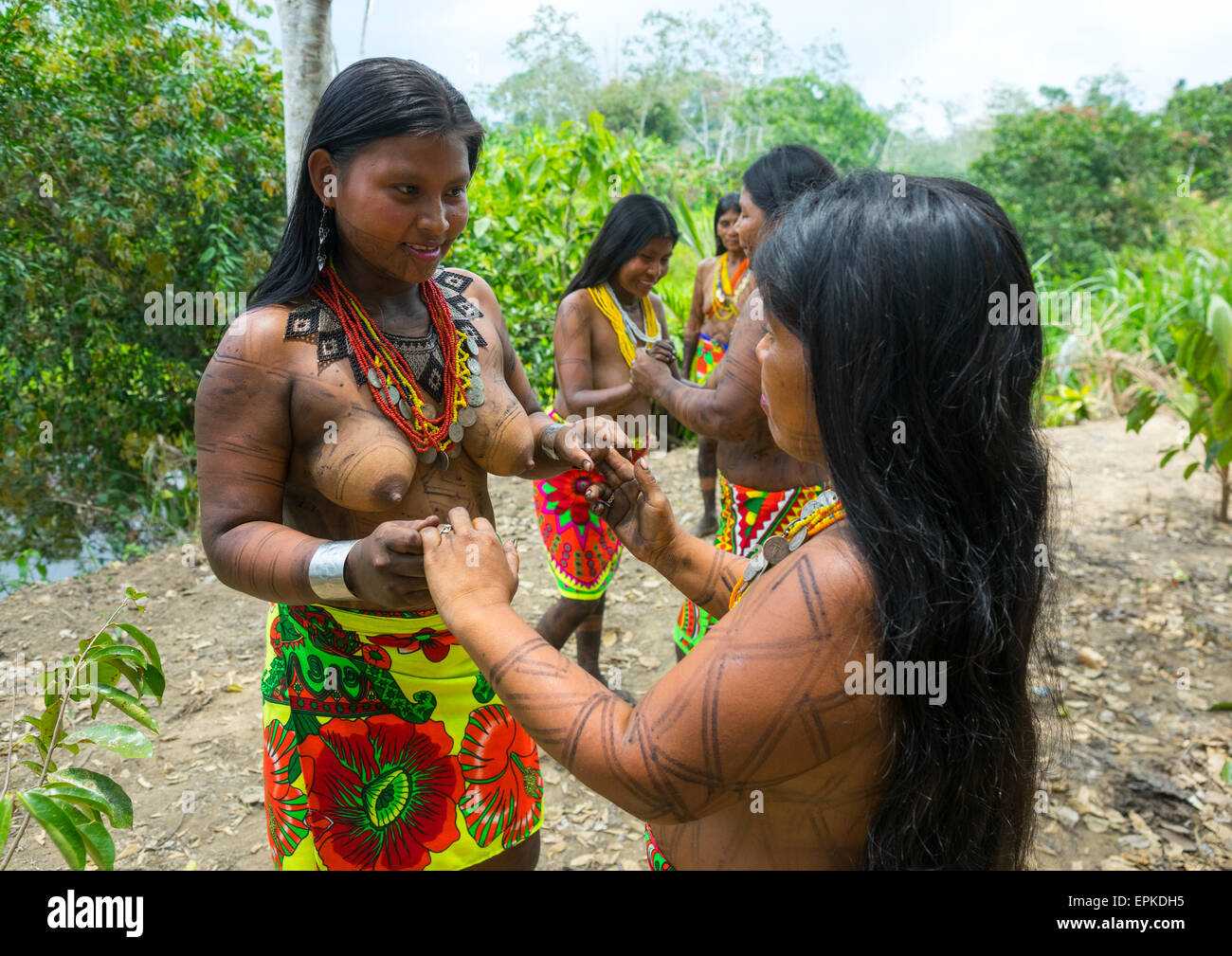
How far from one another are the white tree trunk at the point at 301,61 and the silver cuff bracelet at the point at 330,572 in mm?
2642

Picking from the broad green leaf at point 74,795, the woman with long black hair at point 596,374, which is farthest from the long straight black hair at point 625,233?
the broad green leaf at point 74,795

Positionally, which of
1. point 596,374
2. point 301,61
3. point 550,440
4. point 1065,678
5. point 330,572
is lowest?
point 1065,678

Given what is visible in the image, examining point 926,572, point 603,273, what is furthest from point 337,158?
point 603,273

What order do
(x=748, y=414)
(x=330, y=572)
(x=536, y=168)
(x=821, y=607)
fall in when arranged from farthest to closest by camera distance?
(x=536, y=168), (x=748, y=414), (x=330, y=572), (x=821, y=607)

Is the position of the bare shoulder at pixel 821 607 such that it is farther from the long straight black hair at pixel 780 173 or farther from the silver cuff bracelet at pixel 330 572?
the long straight black hair at pixel 780 173

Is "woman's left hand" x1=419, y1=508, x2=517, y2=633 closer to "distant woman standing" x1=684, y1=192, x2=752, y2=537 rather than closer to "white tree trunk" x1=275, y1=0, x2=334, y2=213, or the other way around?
"distant woman standing" x1=684, y1=192, x2=752, y2=537

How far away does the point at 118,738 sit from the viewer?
1.43 m

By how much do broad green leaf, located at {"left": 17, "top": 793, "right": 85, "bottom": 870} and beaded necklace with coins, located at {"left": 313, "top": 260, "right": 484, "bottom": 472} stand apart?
868mm

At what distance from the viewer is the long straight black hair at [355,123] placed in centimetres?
166

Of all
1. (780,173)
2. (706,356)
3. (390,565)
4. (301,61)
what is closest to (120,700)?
(390,565)

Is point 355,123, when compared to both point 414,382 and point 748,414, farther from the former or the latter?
point 748,414

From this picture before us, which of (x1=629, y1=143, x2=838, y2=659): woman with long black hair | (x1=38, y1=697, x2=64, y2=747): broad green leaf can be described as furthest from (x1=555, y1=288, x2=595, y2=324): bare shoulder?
(x1=38, y1=697, x2=64, y2=747): broad green leaf

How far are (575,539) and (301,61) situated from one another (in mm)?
2403

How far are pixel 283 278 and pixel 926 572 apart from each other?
1397mm
